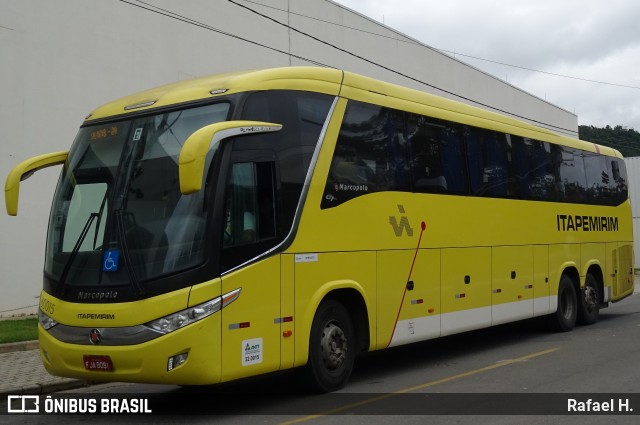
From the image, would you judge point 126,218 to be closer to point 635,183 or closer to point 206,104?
point 206,104

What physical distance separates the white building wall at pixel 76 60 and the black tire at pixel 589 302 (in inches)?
466

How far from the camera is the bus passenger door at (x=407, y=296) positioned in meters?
10.4

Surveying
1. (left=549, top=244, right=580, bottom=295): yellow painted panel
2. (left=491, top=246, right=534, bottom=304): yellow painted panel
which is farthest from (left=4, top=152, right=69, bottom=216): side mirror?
(left=549, top=244, right=580, bottom=295): yellow painted panel

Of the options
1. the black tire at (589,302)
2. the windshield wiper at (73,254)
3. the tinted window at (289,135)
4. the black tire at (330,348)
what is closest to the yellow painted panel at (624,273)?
the black tire at (589,302)

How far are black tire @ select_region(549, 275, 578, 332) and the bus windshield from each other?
9.56 meters

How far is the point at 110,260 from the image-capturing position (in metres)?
8.10

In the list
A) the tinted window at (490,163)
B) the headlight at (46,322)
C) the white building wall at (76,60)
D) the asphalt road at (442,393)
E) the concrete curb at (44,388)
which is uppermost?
the white building wall at (76,60)

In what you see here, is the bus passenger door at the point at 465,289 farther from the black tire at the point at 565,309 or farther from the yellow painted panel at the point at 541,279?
the black tire at the point at 565,309

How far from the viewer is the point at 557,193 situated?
15.5 metres

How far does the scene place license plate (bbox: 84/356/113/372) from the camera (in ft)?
25.9

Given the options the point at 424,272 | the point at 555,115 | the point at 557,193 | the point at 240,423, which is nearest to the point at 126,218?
the point at 240,423

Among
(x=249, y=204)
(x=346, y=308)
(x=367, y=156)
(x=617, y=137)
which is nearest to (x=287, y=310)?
(x=249, y=204)

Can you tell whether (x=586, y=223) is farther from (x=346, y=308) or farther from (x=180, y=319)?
(x=180, y=319)

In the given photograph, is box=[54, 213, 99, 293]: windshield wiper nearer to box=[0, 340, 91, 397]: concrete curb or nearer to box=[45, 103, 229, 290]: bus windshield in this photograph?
box=[45, 103, 229, 290]: bus windshield
